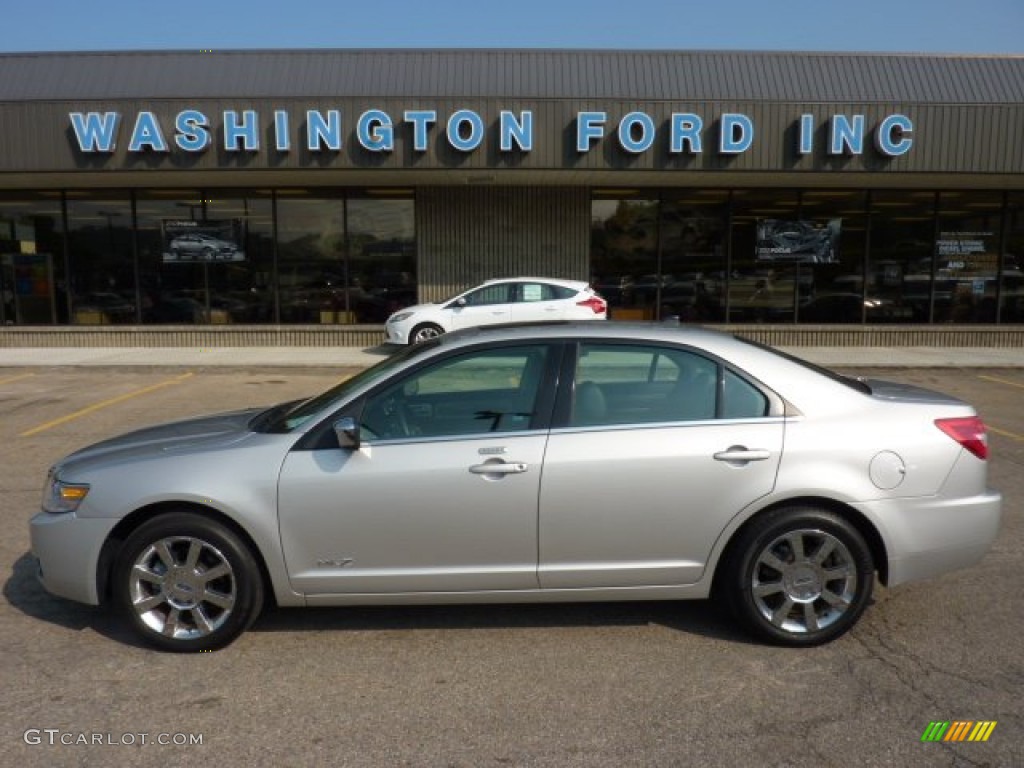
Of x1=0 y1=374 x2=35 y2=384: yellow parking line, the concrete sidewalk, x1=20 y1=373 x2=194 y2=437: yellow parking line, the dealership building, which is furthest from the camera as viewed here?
the dealership building

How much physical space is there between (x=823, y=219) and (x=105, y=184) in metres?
14.7

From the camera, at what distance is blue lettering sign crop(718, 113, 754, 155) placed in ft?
47.5

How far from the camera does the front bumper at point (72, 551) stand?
3.77 metres

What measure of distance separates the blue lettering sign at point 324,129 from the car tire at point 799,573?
41.0 ft

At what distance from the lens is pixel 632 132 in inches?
573

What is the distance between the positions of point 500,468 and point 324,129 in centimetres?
1224

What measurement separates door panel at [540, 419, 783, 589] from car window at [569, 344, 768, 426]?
0.38 feet

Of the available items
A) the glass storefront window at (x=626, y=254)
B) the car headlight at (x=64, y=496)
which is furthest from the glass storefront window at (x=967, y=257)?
the car headlight at (x=64, y=496)

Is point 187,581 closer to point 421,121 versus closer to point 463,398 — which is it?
point 463,398

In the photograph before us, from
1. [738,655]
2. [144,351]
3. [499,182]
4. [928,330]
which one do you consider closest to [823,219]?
[928,330]

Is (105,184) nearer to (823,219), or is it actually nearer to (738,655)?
(823,219)

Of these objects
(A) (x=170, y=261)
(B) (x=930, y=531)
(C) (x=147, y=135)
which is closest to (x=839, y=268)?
(C) (x=147, y=135)

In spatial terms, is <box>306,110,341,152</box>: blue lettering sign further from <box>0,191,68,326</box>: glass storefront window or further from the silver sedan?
the silver sedan

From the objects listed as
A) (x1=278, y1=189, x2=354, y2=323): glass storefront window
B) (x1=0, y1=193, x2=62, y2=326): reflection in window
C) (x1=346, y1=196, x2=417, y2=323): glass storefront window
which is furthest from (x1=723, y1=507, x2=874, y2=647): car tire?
(x1=0, y1=193, x2=62, y2=326): reflection in window
